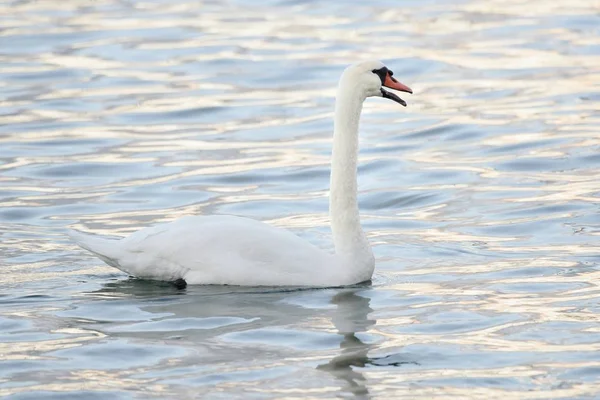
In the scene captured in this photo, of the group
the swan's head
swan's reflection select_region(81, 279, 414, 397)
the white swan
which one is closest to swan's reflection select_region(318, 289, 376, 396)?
swan's reflection select_region(81, 279, 414, 397)

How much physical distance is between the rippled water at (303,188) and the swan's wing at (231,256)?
0.13 metres

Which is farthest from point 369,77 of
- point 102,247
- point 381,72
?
point 102,247

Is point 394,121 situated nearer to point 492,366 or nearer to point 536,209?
point 536,209

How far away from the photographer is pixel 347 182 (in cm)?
1021

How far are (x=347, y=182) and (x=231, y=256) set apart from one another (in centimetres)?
99

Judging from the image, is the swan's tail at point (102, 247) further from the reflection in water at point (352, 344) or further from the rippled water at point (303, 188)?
the reflection in water at point (352, 344)

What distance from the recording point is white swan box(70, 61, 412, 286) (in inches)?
386

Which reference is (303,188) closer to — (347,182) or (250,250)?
(347,182)

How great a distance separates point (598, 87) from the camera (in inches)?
706

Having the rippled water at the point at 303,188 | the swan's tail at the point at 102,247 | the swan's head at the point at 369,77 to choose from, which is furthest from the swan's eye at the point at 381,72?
the swan's tail at the point at 102,247

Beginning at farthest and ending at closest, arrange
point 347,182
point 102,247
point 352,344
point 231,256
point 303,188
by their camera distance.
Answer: point 303,188 → point 347,182 → point 102,247 → point 231,256 → point 352,344

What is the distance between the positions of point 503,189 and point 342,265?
146 inches

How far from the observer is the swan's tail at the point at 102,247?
9945 millimetres

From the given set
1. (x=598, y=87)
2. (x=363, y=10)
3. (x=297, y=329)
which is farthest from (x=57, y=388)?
(x=363, y=10)
